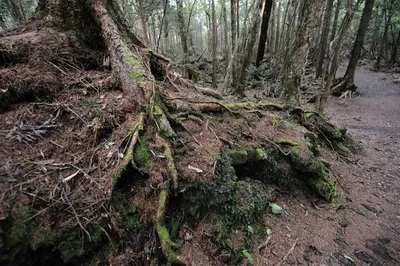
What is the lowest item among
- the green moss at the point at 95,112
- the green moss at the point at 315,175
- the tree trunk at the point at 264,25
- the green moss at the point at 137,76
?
the green moss at the point at 315,175

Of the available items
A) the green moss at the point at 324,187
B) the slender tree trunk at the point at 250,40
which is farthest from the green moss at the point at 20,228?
the slender tree trunk at the point at 250,40

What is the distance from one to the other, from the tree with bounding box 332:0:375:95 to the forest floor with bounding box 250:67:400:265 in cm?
697

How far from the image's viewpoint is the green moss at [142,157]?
9.22ft

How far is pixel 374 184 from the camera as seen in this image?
17.0 feet

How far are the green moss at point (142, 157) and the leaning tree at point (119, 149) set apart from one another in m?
0.01

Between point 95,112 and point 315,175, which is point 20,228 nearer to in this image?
point 95,112

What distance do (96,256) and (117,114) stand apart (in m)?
1.87

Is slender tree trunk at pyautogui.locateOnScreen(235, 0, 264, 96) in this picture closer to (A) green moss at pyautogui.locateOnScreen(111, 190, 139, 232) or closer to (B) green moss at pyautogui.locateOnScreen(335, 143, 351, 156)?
(B) green moss at pyautogui.locateOnScreen(335, 143, 351, 156)

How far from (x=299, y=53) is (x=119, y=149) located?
19.8ft

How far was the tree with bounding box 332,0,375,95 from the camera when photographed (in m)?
Result: 11.3

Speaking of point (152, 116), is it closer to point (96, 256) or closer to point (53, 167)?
point (53, 167)

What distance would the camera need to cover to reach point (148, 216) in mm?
2568

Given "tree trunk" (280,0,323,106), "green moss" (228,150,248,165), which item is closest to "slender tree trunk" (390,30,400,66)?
"tree trunk" (280,0,323,106)

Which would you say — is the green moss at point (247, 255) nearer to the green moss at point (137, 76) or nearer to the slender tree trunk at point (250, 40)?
the green moss at point (137, 76)
